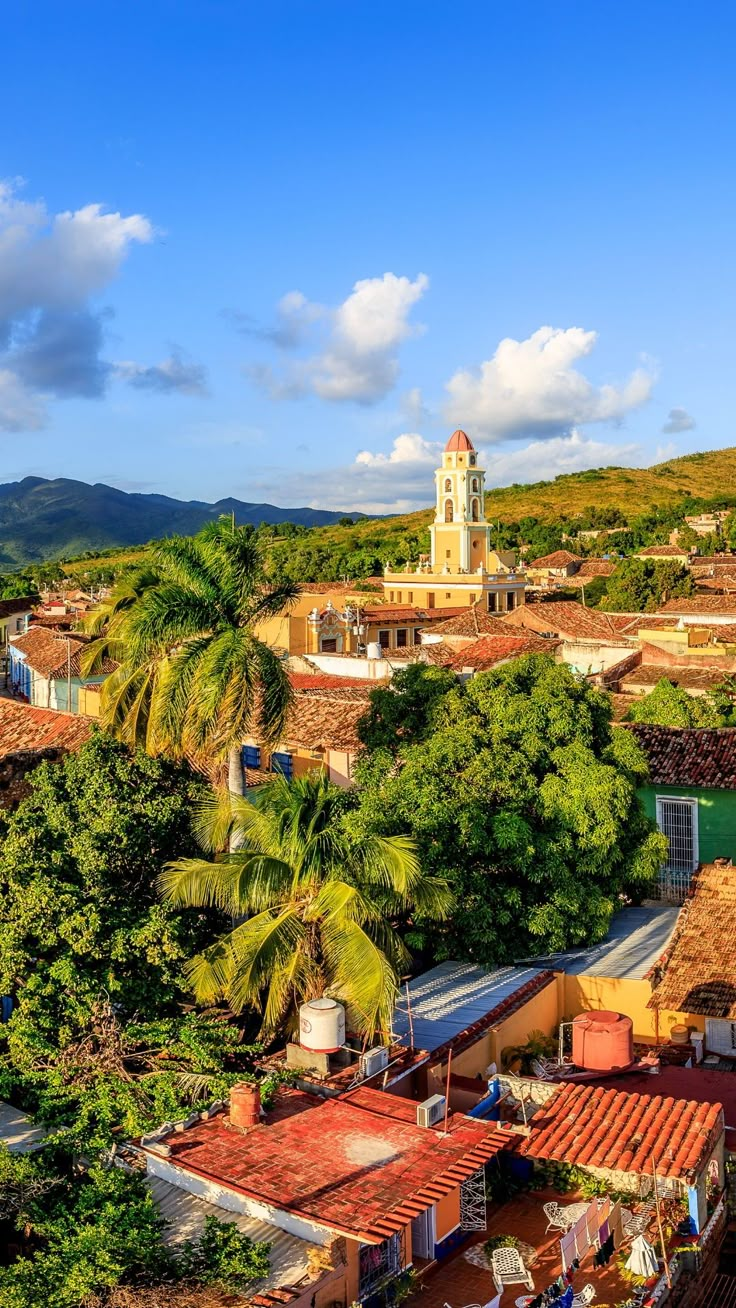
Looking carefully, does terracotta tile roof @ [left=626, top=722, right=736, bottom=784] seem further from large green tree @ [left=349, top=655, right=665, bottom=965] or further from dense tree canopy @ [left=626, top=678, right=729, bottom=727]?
dense tree canopy @ [left=626, top=678, right=729, bottom=727]

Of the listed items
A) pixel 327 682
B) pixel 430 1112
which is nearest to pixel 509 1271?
pixel 430 1112

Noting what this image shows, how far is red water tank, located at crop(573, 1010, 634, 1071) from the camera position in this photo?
1263 cm

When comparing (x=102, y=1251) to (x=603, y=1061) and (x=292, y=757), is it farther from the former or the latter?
(x=292, y=757)

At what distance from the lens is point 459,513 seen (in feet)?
226

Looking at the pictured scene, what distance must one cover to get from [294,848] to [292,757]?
13431 millimetres

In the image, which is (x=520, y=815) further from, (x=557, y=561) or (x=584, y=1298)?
(x=557, y=561)

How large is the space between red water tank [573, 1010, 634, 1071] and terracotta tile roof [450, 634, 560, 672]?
18.6 meters

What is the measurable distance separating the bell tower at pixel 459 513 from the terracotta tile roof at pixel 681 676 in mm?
31427

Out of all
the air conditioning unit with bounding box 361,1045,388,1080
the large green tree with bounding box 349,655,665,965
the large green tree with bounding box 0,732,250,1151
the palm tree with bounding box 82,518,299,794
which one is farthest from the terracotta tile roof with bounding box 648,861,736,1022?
the palm tree with bounding box 82,518,299,794

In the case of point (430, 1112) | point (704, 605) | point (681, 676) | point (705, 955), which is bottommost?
point (705, 955)

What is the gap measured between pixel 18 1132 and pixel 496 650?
85.5 feet

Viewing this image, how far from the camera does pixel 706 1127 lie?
10281mm

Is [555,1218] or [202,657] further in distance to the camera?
[202,657]

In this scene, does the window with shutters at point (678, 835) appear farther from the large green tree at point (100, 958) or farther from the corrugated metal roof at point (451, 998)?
the large green tree at point (100, 958)
